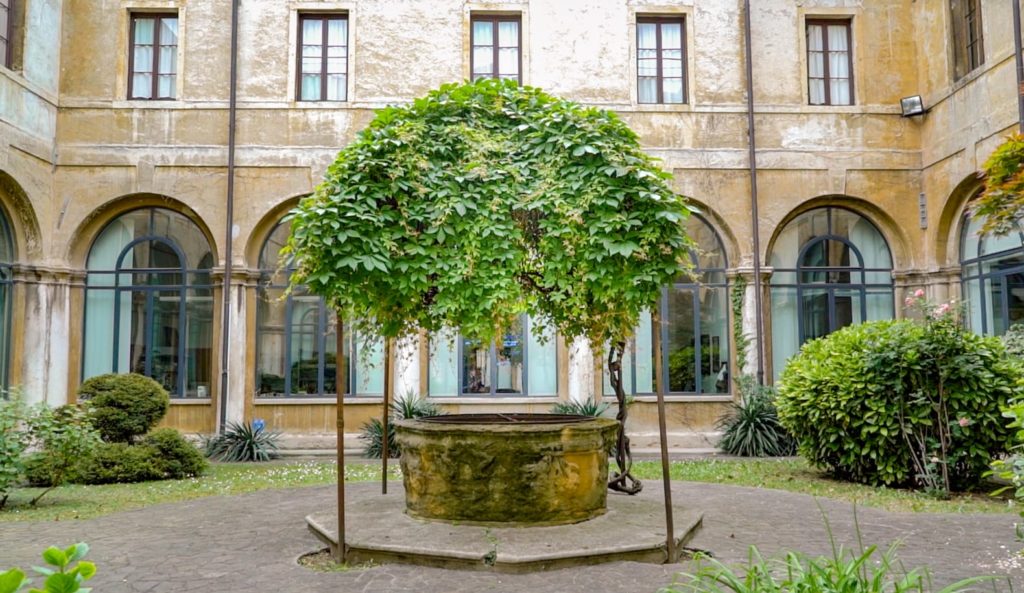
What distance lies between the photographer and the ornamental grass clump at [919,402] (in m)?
8.81

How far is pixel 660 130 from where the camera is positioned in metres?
14.9

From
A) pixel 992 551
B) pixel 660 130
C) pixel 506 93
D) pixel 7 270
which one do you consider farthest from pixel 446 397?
pixel 992 551

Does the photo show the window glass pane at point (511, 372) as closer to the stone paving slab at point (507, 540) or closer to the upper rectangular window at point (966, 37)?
the stone paving slab at point (507, 540)

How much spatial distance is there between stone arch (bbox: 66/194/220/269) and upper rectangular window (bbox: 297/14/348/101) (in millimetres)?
2953

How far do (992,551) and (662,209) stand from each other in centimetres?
358

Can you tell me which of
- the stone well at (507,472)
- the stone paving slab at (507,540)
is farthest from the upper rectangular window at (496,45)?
the stone paving slab at (507,540)

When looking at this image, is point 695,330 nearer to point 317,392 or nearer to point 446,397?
point 446,397

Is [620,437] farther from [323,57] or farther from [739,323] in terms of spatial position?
[323,57]

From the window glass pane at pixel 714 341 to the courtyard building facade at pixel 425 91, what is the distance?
4cm

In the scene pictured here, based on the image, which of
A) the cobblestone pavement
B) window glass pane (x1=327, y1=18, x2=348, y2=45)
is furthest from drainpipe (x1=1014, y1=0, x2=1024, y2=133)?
window glass pane (x1=327, y1=18, x2=348, y2=45)

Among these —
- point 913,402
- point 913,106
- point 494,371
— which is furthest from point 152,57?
point 913,106

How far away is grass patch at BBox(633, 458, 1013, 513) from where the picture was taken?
829 centimetres

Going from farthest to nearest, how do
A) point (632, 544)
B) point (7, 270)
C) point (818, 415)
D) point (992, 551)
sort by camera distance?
point (7, 270) < point (818, 415) < point (992, 551) < point (632, 544)

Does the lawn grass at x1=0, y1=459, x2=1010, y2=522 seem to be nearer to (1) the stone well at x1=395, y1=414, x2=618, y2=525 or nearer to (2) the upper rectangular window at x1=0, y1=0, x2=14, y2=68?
(1) the stone well at x1=395, y1=414, x2=618, y2=525
